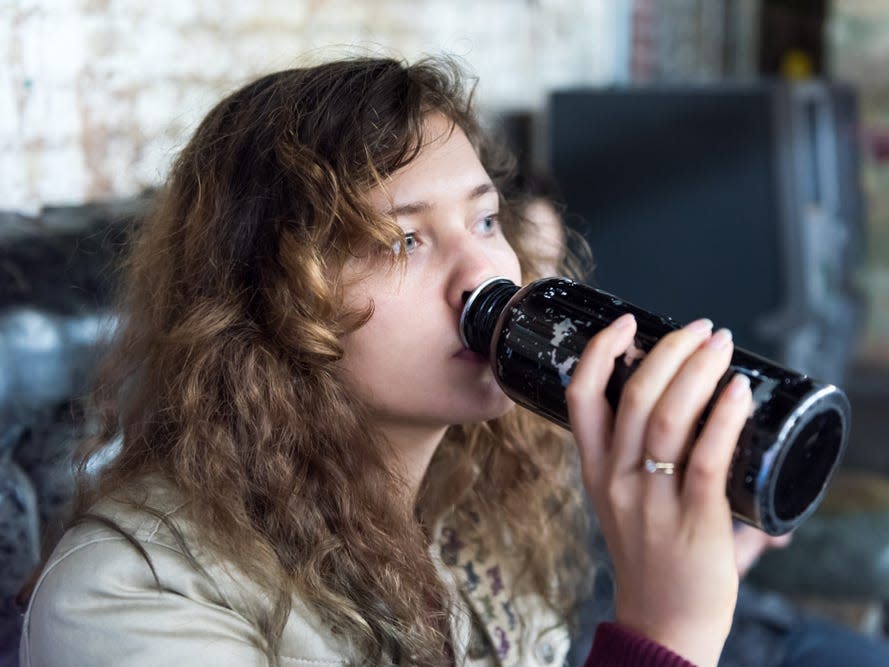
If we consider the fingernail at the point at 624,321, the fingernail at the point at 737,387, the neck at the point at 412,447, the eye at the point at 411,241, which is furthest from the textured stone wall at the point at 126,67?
the fingernail at the point at 737,387

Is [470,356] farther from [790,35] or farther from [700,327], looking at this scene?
[790,35]

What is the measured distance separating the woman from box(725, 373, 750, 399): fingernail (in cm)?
4

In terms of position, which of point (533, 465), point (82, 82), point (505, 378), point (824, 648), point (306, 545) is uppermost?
point (82, 82)

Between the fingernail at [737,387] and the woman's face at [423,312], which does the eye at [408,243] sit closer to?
the woman's face at [423,312]

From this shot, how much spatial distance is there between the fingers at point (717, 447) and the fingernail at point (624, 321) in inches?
3.6

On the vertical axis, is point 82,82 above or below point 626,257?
above

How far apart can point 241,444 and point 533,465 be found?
0.44 m

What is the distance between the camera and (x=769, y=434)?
2.32 feet

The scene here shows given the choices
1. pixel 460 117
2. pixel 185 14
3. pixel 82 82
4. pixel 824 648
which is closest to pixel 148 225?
pixel 460 117

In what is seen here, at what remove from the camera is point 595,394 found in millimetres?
766

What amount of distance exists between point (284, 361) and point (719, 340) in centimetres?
41

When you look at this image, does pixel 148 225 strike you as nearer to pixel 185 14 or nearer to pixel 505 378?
pixel 505 378

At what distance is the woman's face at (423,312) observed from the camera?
93 centimetres

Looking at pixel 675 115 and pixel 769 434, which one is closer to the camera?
pixel 769 434
